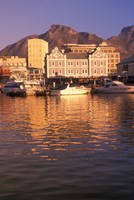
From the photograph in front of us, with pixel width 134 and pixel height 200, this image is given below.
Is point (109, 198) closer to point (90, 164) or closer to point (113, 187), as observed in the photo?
point (113, 187)

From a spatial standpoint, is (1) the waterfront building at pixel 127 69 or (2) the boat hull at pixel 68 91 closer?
(2) the boat hull at pixel 68 91

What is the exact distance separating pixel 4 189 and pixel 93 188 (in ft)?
9.24

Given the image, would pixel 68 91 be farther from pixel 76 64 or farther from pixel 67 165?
pixel 67 165

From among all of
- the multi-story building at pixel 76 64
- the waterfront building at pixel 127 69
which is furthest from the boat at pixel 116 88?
the multi-story building at pixel 76 64

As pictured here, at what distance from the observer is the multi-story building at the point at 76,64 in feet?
510

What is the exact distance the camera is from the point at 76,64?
159 meters

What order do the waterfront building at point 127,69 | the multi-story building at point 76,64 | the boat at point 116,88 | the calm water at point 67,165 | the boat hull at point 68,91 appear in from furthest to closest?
the multi-story building at point 76,64 → the waterfront building at point 127,69 → the boat at point 116,88 → the boat hull at point 68,91 → the calm water at point 67,165

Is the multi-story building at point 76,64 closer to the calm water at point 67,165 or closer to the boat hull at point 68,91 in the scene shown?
the boat hull at point 68,91

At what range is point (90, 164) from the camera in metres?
15.9

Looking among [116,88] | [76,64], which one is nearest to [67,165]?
[116,88]

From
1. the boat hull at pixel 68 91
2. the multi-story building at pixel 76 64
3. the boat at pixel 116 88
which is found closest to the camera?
the boat hull at pixel 68 91

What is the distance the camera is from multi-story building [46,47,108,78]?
156 m

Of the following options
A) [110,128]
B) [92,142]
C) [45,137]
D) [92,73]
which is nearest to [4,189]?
[92,142]

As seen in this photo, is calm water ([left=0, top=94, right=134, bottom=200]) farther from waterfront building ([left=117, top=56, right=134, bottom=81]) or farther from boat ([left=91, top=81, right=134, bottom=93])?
waterfront building ([left=117, top=56, right=134, bottom=81])
